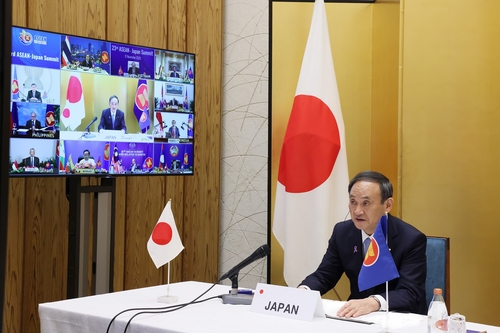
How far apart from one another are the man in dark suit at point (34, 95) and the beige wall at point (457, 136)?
2.21 metres

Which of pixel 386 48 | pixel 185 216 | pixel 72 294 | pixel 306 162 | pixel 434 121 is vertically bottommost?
pixel 72 294

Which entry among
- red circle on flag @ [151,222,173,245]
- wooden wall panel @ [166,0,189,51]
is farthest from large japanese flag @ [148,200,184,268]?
wooden wall panel @ [166,0,189,51]

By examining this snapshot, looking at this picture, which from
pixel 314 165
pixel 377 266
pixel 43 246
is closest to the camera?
pixel 377 266

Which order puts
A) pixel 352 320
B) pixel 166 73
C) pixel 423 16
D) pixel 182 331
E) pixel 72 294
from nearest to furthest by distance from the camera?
pixel 182 331, pixel 352 320, pixel 72 294, pixel 166 73, pixel 423 16

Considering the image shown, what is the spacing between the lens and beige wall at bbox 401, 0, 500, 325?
12.3 ft

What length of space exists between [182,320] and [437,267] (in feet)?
4.20

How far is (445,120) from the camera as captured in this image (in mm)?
3889

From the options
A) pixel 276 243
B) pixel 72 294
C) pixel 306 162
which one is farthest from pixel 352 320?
pixel 276 243

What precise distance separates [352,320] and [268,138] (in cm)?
246

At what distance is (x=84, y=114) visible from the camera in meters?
3.22

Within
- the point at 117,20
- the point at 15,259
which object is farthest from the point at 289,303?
the point at 117,20

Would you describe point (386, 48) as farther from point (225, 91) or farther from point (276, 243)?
point (276, 243)

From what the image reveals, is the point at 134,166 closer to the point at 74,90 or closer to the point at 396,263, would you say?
the point at 74,90

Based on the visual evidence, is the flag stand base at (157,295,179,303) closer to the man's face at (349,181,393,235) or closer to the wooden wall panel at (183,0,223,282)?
the man's face at (349,181,393,235)
